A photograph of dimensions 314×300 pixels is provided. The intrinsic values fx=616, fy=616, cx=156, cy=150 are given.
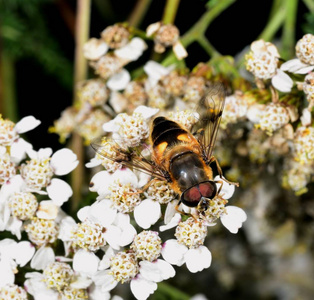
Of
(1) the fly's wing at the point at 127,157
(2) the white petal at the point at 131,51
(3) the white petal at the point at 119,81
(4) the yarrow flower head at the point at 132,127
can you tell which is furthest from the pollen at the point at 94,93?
(1) the fly's wing at the point at 127,157

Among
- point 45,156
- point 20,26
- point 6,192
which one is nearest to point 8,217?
point 6,192

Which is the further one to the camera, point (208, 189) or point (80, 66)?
point (80, 66)

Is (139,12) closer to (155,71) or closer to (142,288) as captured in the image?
(155,71)

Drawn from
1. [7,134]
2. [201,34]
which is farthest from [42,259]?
[201,34]

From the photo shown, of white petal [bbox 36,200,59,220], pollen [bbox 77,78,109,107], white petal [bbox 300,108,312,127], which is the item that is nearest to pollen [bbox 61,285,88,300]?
white petal [bbox 36,200,59,220]

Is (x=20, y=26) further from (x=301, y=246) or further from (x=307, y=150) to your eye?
(x=301, y=246)

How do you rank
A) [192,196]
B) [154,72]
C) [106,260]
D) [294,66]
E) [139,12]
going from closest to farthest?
[192,196], [106,260], [294,66], [154,72], [139,12]
